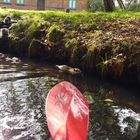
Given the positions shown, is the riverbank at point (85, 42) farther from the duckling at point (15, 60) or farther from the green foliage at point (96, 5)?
the green foliage at point (96, 5)

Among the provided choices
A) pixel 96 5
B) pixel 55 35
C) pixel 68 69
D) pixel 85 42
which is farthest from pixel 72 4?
pixel 68 69

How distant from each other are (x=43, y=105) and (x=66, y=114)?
3031mm

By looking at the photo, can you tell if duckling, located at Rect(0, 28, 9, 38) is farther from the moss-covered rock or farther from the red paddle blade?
the red paddle blade

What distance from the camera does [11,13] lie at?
17.9 m

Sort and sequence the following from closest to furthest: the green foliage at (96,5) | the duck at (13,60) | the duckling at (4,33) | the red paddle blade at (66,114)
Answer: the red paddle blade at (66,114)
the duck at (13,60)
the duckling at (4,33)
the green foliage at (96,5)

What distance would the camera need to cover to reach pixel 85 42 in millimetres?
11609

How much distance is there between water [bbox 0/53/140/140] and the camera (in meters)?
6.88

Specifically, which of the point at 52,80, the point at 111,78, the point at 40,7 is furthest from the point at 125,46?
the point at 40,7

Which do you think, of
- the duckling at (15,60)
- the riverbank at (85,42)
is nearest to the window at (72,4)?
the riverbank at (85,42)

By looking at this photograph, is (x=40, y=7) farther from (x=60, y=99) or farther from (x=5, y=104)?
(x=60, y=99)

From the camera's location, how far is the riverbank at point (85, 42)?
33.4 ft

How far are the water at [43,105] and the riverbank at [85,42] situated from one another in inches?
18.2

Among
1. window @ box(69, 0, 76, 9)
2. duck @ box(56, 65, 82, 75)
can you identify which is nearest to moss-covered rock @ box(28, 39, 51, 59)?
duck @ box(56, 65, 82, 75)

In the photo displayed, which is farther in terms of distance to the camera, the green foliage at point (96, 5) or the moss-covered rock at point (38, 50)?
the green foliage at point (96, 5)
